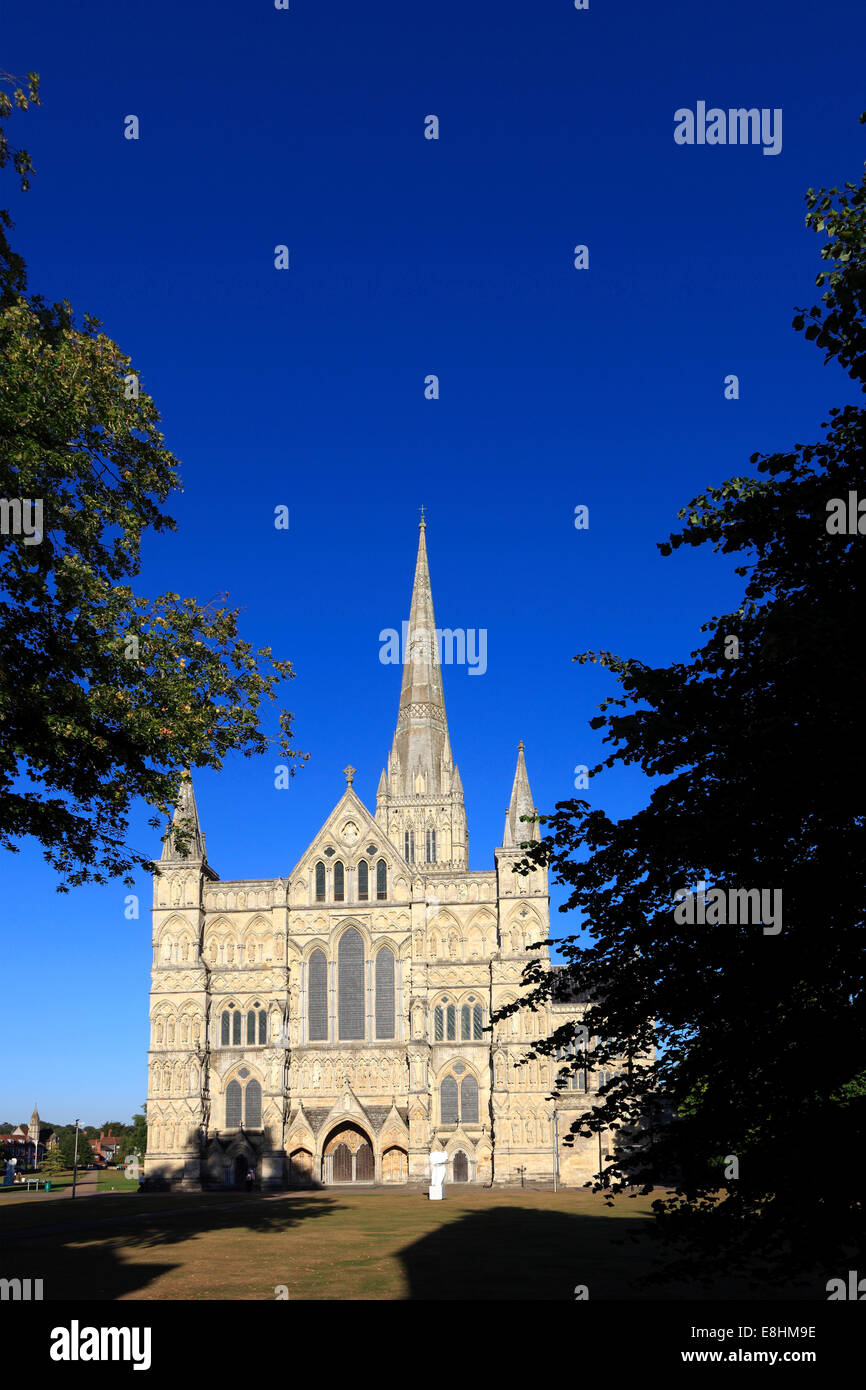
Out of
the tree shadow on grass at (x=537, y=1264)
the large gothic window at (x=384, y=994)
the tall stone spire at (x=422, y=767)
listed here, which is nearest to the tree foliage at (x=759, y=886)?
the tree shadow on grass at (x=537, y=1264)

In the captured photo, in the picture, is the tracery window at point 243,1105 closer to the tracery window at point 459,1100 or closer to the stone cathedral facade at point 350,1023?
the stone cathedral facade at point 350,1023

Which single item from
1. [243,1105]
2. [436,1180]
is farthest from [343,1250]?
[243,1105]

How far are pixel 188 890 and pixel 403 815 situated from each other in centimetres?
3016

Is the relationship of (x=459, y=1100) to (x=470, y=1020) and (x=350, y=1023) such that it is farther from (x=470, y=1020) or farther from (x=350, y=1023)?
(x=350, y=1023)

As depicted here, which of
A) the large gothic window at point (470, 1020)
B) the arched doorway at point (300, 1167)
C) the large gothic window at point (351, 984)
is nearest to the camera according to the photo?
the arched doorway at point (300, 1167)

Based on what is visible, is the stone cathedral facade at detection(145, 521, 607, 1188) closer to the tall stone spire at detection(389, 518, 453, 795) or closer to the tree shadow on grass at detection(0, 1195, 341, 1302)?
the tree shadow on grass at detection(0, 1195, 341, 1302)

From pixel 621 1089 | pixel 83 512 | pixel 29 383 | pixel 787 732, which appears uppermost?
pixel 29 383

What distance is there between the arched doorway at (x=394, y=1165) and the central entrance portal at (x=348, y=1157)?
868 mm

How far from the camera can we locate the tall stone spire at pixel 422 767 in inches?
3568

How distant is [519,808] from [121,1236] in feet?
112

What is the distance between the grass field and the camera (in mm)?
21688

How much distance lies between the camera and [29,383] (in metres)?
20.3
